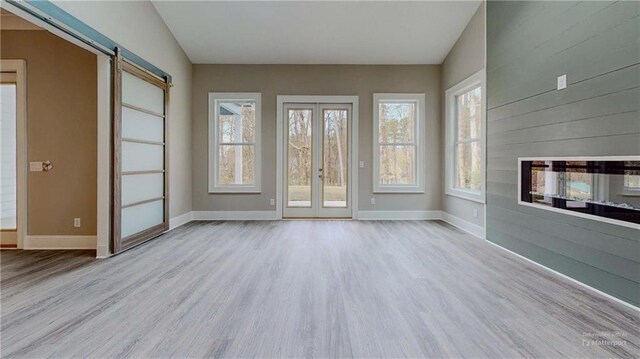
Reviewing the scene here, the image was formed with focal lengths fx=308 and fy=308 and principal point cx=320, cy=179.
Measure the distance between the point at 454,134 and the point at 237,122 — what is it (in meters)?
4.22

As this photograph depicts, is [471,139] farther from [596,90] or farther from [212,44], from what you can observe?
→ [212,44]

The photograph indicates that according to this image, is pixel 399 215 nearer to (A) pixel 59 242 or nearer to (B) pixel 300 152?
(B) pixel 300 152

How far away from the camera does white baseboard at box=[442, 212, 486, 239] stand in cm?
462

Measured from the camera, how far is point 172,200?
5.29 meters

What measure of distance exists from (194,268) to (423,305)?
2.28m

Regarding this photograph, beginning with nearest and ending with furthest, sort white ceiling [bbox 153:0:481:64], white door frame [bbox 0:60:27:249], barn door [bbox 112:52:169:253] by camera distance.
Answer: barn door [bbox 112:52:169:253]
white door frame [bbox 0:60:27:249]
white ceiling [bbox 153:0:481:64]

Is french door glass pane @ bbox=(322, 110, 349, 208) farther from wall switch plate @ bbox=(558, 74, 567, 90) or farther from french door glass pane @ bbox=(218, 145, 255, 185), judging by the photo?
wall switch plate @ bbox=(558, 74, 567, 90)

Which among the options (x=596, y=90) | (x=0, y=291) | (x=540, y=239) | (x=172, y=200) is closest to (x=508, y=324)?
(x=540, y=239)

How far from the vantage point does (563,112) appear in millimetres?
3039

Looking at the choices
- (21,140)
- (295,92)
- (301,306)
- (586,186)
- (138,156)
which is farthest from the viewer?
(295,92)

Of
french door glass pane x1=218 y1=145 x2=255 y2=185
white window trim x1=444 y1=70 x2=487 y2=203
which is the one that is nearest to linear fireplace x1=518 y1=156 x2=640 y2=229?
white window trim x1=444 y1=70 x2=487 y2=203

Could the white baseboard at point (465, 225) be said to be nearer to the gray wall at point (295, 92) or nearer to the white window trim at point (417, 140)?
the gray wall at point (295, 92)

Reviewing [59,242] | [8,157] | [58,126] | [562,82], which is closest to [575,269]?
[562,82]

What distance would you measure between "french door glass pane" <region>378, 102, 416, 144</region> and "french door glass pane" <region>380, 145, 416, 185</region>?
164 millimetres
